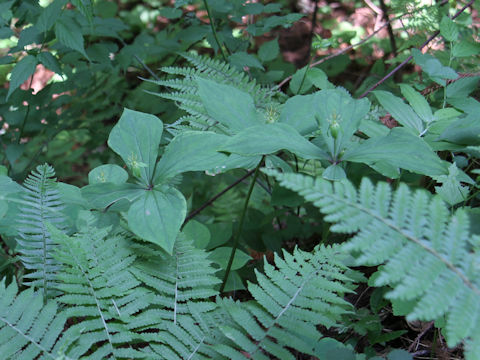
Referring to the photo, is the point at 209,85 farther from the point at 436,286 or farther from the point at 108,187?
the point at 436,286

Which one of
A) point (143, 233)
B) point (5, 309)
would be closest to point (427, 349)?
point (143, 233)

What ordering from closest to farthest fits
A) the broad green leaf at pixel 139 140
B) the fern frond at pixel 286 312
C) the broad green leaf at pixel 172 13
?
1. the fern frond at pixel 286 312
2. the broad green leaf at pixel 139 140
3. the broad green leaf at pixel 172 13

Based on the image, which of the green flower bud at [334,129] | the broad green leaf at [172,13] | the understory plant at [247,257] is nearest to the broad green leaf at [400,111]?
the understory plant at [247,257]

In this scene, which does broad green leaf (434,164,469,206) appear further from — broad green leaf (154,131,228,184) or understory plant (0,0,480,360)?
broad green leaf (154,131,228,184)

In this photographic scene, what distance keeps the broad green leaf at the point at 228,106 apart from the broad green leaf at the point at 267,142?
12 centimetres

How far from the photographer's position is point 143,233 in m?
0.92

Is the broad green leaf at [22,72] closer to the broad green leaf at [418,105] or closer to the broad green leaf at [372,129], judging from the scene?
the broad green leaf at [372,129]

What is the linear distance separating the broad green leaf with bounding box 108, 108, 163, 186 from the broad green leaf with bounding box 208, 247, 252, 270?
1.17ft

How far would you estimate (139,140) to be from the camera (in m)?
1.12

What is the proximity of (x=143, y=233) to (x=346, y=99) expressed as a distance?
0.60 m

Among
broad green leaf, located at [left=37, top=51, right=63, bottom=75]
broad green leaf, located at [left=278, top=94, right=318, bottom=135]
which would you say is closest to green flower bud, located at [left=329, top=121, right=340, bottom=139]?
broad green leaf, located at [left=278, top=94, right=318, bottom=135]

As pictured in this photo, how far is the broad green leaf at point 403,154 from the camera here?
3.15 ft

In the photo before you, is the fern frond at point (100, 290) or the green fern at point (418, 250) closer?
the green fern at point (418, 250)

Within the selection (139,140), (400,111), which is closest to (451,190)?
(400,111)
